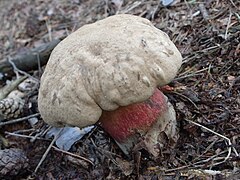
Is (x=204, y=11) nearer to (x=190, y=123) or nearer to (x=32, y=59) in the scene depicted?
(x=190, y=123)

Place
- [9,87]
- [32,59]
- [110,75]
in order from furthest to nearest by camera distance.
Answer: [32,59] → [9,87] → [110,75]

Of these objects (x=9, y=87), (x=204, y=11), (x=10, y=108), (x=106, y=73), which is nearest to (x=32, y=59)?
(x=9, y=87)

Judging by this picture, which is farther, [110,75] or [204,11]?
[204,11]

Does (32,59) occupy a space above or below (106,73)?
below

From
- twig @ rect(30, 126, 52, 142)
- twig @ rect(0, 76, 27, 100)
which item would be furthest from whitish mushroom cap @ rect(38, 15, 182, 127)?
twig @ rect(0, 76, 27, 100)

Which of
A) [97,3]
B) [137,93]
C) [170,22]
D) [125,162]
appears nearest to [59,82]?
[137,93]

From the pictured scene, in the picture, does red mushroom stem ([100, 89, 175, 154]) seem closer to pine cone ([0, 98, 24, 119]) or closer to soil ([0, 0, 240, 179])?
soil ([0, 0, 240, 179])

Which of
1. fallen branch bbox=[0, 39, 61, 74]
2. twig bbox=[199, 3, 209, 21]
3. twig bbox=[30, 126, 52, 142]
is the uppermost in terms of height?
twig bbox=[199, 3, 209, 21]
